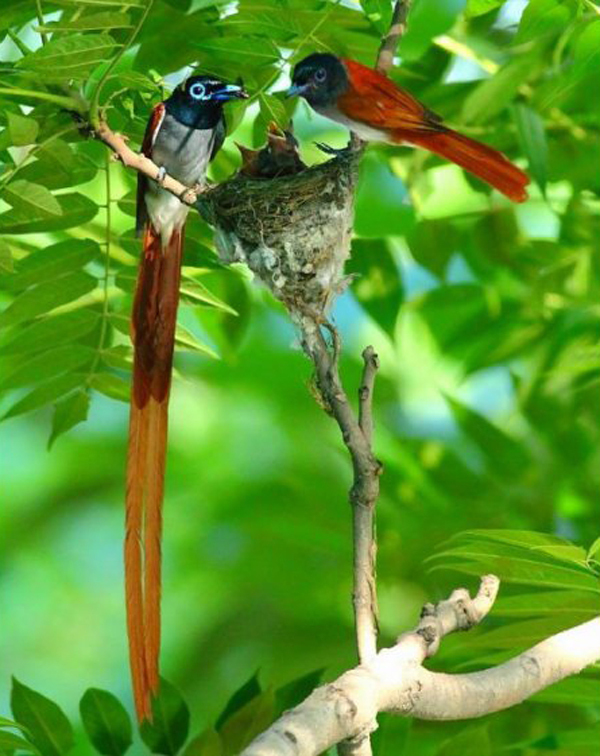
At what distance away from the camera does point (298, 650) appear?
4.31m

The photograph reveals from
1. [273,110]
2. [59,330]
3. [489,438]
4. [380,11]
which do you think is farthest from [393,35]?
[489,438]

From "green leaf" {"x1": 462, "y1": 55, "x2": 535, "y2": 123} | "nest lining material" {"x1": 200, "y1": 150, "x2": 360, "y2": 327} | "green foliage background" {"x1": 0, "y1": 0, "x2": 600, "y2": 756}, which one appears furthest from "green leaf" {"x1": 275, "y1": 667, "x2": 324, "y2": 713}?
"green leaf" {"x1": 462, "y1": 55, "x2": 535, "y2": 123}

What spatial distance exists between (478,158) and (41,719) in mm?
1234

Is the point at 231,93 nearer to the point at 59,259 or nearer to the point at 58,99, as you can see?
the point at 59,259

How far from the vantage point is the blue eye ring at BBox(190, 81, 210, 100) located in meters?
2.69

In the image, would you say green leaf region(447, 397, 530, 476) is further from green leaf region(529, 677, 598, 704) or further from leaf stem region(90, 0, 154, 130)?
leaf stem region(90, 0, 154, 130)

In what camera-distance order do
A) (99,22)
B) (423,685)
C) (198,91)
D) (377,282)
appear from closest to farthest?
(423,685) → (99,22) → (198,91) → (377,282)

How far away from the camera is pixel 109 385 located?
2.62 metres

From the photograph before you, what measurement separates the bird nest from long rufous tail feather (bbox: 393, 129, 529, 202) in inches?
7.6

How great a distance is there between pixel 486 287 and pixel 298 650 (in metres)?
1.35

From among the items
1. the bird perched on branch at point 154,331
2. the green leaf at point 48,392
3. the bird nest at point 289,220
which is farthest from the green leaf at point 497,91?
the green leaf at point 48,392

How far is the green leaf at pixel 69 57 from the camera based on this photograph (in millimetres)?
1891

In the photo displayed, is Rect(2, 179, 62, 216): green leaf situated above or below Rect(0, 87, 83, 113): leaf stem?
below

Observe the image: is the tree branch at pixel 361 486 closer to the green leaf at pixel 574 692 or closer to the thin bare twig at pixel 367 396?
the thin bare twig at pixel 367 396
